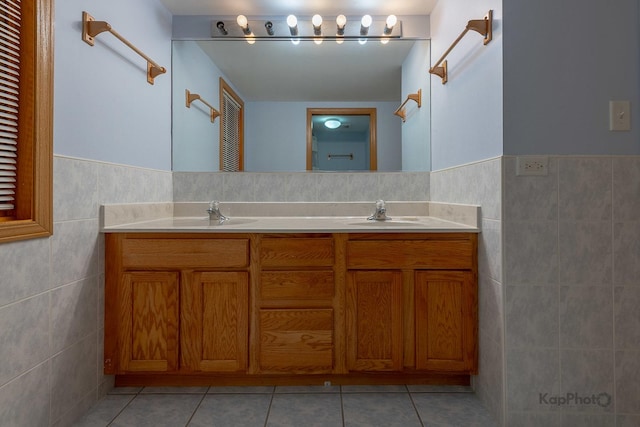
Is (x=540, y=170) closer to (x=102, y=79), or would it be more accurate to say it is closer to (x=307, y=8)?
(x=307, y=8)

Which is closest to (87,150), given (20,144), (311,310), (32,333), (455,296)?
(20,144)

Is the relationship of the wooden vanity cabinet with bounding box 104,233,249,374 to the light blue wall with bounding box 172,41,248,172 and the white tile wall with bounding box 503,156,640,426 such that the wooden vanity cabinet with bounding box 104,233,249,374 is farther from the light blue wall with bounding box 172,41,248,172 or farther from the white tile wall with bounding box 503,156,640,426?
the white tile wall with bounding box 503,156,640,426

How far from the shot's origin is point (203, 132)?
A: 2.43 m

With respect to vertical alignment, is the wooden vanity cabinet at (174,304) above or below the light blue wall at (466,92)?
below

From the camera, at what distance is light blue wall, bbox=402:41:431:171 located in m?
2.38

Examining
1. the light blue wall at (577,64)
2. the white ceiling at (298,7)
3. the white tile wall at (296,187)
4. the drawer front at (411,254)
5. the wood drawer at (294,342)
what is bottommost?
the wood drawer at (294,342)

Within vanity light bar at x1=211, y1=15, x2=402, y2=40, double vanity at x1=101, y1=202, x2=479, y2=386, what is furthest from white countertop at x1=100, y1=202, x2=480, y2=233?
vanity light bar at x1=211, y1=15, x2=402, y2=40

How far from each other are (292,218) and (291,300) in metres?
0.67

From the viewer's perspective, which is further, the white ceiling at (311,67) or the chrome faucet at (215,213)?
the white ceiling at (311,67)

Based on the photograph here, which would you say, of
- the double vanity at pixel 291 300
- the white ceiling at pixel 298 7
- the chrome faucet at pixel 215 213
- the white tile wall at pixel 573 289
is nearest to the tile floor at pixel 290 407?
the double vanity at pixel 291 300

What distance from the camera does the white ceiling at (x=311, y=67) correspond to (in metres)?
2.39

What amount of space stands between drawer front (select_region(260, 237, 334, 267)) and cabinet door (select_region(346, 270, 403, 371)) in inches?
7.0

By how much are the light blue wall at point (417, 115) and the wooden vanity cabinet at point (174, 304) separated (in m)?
1.22

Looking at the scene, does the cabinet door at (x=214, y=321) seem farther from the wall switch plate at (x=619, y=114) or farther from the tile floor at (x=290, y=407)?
the wall switch plate at (x=619, y=114)
